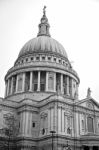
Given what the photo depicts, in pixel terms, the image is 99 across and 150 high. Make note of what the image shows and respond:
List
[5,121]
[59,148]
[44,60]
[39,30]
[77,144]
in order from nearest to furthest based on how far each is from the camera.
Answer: [59,148] → [77,144] → [5,121] → [44,60] → [39,30]

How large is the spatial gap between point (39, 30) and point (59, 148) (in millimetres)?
49688

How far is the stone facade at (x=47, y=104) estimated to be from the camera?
2037 inches

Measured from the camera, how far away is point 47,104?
183 feet

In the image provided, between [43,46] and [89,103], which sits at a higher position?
[43,46]

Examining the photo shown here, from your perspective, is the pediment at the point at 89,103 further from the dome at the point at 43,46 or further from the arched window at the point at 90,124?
the dome at the point at 43,46

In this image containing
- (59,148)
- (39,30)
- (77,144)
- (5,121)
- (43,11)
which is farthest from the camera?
(43,11)

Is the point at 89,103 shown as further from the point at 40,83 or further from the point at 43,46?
the point at 43,46

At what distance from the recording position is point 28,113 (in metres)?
56.9

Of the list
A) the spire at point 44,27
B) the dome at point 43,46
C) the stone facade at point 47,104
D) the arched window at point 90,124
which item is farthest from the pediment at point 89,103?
the spire at point 44,27

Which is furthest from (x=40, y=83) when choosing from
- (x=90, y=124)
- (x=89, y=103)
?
(x=90, y=124)

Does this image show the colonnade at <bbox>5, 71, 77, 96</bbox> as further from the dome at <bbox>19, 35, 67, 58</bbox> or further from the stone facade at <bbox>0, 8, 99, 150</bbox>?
the dome at <bbox>19, 35, 67, 58</bbox>

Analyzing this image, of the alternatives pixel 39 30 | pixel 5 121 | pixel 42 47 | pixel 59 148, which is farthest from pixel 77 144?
pixel 39 30

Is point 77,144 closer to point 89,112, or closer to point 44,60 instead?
point 89,112

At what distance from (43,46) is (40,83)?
14.9 metres
